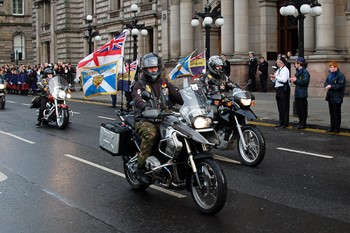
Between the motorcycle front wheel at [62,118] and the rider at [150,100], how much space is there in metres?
8.28

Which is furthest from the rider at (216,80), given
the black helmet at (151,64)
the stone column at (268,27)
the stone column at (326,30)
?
the stone column at (268,27)

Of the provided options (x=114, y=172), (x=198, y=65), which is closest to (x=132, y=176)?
(x=114, y=172)

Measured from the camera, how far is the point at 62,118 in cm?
1527

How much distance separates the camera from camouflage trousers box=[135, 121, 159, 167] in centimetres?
679

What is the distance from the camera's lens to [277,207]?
673 cm

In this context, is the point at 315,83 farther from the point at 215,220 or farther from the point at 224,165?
the point at 215,220

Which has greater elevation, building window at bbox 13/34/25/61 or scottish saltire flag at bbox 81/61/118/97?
building window at bbox 13/34/25/61

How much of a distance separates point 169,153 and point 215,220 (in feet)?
3.18

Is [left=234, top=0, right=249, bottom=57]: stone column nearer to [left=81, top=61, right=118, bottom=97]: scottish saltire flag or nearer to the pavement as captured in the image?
the pavement

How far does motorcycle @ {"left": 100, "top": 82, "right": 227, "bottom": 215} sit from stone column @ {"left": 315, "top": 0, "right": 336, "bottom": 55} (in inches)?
733

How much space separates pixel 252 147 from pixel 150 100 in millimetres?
2916

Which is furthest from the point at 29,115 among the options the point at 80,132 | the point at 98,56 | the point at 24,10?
the point at 24,10

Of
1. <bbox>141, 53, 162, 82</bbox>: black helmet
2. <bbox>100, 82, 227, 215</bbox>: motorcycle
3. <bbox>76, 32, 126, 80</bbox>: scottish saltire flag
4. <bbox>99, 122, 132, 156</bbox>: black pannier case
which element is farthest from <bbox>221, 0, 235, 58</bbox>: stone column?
<bbox>100, 82, 227, 215</bbox>: motorcycle

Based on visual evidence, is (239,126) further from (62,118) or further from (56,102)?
(56,102)
